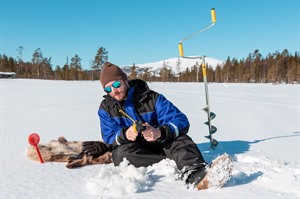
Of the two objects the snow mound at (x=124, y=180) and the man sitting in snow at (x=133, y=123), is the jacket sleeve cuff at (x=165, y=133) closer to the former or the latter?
the man sitting in snow at (x=133, y=123)

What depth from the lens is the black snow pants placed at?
2.38 meters

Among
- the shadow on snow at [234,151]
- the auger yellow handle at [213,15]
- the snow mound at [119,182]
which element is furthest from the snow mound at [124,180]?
the auger yellow handle at [213,15]

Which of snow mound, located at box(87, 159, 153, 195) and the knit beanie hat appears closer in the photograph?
snow mound, located at box(87, 159, 153, 195)

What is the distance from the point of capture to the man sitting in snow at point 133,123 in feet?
8.39

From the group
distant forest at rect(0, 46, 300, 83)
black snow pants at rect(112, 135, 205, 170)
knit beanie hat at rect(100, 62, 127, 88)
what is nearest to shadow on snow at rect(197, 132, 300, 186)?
black snow pants at rect(112, 135, 205, 170)

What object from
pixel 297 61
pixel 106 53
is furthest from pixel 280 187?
pixel 297 61

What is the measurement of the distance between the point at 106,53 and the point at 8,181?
49.9 meters

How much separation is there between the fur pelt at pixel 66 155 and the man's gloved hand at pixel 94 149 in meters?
0.04

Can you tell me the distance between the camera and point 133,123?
279 centimetres

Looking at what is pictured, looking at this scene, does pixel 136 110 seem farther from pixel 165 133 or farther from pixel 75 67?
pixel 75 67

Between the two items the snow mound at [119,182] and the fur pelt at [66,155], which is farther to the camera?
the fur pelt at [66,155]

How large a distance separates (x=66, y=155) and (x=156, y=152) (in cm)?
94

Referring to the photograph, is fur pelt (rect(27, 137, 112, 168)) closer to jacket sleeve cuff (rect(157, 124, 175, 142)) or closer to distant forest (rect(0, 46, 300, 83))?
jacket sleeve cuff (rect(157, 124, 175, 142))

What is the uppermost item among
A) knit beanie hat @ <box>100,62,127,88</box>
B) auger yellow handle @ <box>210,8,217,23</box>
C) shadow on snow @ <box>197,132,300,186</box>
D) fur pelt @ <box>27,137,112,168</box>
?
auger yellow handle @ <box>210,8,217,23</box>
